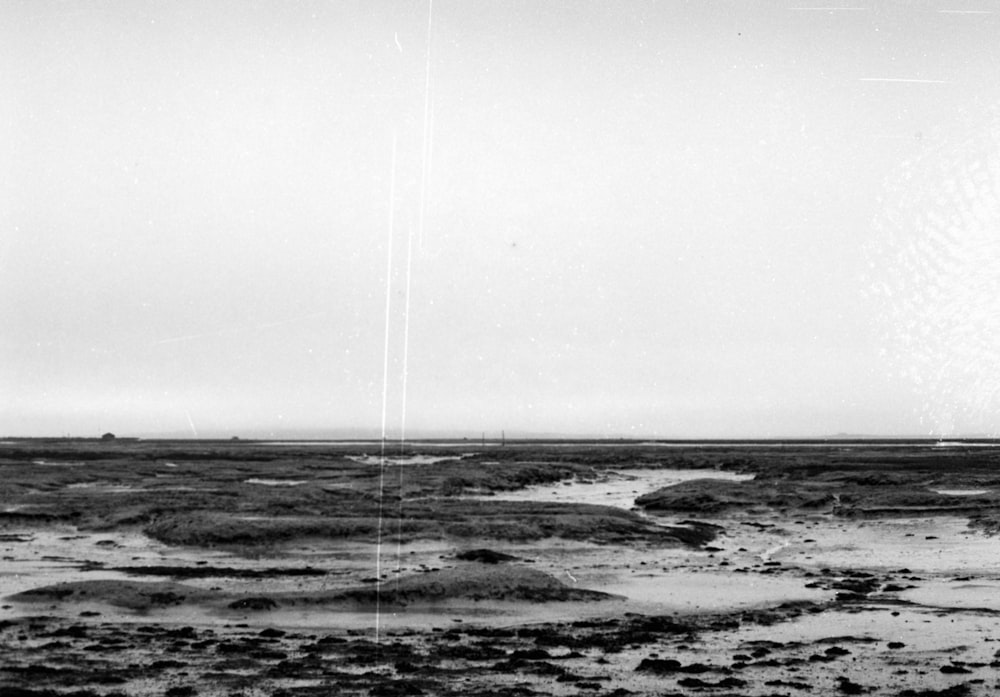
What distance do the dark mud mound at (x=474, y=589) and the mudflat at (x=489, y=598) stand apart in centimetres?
7

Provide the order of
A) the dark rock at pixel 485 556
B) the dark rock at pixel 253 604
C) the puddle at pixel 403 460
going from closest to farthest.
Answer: the dark rock at pixel 253 604, the dark rock at pixel 485 556, the puddle at pixel 403 460

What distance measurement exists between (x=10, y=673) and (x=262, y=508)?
29372 mm

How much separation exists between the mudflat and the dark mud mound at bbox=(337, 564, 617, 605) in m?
0.07

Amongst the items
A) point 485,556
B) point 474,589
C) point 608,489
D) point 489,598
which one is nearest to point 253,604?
point 474,589

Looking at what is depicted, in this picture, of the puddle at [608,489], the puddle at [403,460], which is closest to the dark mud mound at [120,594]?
the puddle at [608,489]

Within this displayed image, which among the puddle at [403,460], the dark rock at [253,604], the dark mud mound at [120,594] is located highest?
the puddle at [403,460]

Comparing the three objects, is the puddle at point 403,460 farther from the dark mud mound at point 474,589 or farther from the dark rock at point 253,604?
the dark rock at point 253,604

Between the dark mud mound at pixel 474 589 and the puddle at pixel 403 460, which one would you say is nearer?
the dark mud mound at pixel 474 589

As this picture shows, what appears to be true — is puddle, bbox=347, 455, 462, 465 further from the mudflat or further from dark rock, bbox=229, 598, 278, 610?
dark rock, bbox=229, 598, 278, 610

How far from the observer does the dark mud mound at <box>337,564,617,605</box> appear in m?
23.4

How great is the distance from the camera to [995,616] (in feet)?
69.5

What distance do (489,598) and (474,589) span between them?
2.19ft

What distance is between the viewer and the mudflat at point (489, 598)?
15867mm

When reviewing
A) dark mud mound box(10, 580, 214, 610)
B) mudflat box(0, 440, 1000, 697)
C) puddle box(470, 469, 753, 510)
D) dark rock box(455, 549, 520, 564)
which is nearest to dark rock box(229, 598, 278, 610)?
mudflat box(0, 440, 1000, 697)
